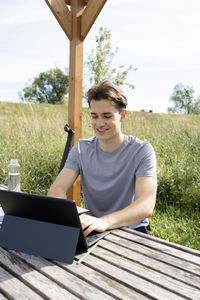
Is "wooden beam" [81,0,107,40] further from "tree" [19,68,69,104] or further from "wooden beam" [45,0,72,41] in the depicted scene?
"tree" [19,68,69,104]

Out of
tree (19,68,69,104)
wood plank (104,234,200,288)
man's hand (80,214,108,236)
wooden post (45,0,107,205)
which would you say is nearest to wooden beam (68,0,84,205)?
wooden post (45,0,107,205)

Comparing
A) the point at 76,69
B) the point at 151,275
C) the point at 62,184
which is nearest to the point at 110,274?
the point at 151,275

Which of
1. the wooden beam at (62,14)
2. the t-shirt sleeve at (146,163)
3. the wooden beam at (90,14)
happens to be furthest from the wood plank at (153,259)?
the wooden beam at (62,14)

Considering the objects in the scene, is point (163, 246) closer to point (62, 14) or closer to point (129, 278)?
point (129, 278)

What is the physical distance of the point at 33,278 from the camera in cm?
94

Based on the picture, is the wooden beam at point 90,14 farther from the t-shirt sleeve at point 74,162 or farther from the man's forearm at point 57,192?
the man's forearm at point 57,192

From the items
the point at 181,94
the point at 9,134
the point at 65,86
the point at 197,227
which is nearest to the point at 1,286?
the point at 197,227

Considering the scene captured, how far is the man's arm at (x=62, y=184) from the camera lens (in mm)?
1890

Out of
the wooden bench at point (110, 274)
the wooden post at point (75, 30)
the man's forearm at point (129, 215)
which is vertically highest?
the wooden post at point (75, 30)

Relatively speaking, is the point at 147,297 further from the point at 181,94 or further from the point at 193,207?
the point at 181,94

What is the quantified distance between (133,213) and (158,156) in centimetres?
290

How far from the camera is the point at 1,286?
90cm

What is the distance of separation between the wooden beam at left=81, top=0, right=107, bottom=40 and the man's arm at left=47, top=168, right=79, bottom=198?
1.36 metres

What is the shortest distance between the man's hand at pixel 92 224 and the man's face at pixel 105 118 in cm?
70
